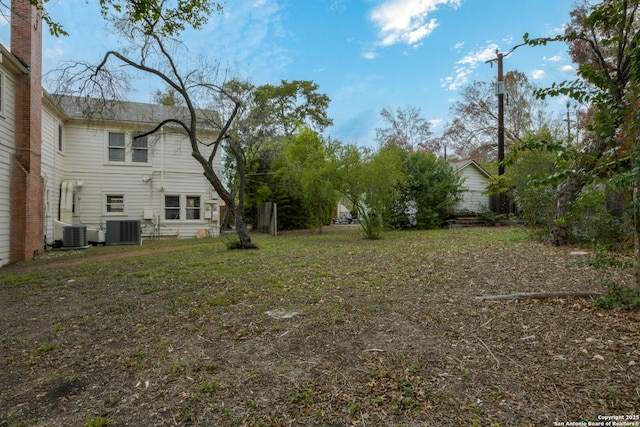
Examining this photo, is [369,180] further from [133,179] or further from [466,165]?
[466,165]

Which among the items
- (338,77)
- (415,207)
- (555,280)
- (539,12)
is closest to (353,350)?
(555,280)

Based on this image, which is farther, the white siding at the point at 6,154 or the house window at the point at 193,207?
the house window at the point at 193,207

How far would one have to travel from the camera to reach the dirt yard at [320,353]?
2.07 metres

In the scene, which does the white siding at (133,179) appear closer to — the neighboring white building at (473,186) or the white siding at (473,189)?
the neighboring white building at (473,186)

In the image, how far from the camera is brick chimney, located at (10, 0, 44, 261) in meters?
8.08

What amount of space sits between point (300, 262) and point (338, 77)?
9.56m

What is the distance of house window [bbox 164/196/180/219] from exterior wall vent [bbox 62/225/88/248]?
11.1 ft

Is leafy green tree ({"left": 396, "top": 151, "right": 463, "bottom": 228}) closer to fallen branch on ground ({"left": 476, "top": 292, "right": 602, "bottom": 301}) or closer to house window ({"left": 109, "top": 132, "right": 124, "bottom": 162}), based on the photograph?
house window ({"left": 109, "top": 132, "right": 124, "bottom": 162})

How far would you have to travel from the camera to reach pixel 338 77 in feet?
45.6

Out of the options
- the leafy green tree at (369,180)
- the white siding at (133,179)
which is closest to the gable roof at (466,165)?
the leafy green tree at (369,180)

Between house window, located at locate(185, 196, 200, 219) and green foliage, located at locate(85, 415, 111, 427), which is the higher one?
house window, located at locate(185, 196, 200, 219)

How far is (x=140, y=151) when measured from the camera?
13695 mm

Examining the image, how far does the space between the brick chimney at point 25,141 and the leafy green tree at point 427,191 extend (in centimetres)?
1310

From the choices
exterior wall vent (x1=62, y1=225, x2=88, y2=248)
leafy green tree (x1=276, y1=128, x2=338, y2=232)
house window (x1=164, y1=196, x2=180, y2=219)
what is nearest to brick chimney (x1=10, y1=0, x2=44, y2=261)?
exterior wall vent (x1=62, y1=225, x2=88, y2=248)
